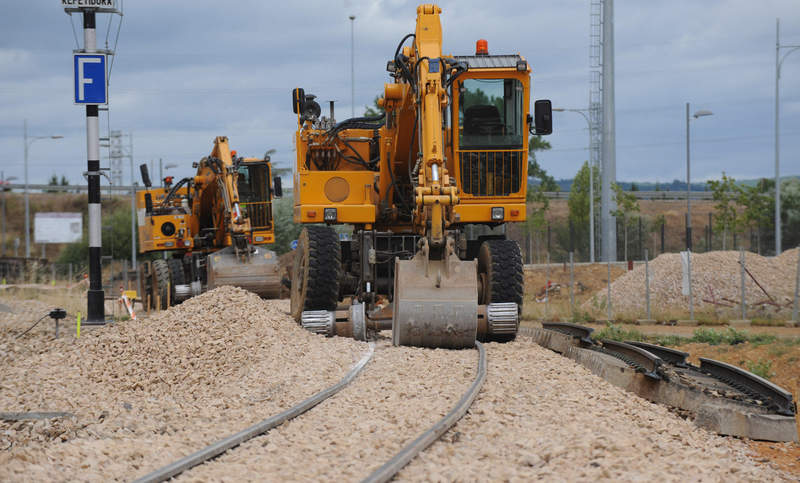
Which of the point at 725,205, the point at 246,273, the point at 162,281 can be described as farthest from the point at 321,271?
the point at 725,205

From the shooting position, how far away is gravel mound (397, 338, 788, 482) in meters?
6.68

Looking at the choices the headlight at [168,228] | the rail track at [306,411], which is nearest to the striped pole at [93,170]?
the headlight at [168,228]

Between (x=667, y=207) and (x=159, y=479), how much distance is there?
364ft

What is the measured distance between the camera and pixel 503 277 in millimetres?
14148

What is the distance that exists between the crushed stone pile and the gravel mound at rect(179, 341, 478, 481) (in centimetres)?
1747

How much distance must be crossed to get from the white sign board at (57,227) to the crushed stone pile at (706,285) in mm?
70900

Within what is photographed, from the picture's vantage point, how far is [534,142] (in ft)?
212

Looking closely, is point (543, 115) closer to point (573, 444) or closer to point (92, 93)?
point (573, 444)

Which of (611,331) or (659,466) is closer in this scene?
(659,466)

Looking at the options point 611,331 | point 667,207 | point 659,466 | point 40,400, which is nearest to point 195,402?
point 40,400

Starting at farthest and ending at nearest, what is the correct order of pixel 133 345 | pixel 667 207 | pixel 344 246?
pixel 667 207 < pixel 344 246 < pixel 133 345

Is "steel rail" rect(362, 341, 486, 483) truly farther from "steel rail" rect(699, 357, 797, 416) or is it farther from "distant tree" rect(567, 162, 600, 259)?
"distant tree" rect(567, 162, 600, 259)

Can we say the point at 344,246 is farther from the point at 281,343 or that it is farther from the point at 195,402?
the point at 195,402

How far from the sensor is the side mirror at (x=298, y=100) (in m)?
16.3
